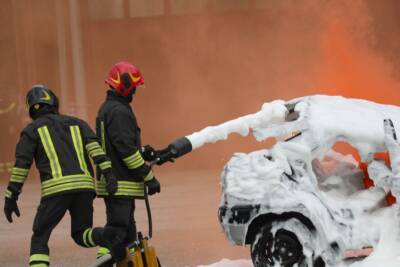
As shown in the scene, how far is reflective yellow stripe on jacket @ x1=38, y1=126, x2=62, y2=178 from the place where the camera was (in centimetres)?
634

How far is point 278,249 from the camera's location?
6316mm

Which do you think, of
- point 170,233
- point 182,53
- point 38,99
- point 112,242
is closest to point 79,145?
point 38,99

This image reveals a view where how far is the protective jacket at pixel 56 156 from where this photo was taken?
631cm

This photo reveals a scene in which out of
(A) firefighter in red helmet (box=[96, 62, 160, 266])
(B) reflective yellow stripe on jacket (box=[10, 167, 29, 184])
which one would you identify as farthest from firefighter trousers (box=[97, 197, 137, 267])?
(B) reflective yellow stripe on jacket (box=[10, 167, 29, 184])

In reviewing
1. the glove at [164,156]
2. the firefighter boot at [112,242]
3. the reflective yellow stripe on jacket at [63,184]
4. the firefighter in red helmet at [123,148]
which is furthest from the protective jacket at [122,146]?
the firefighter boot at [112,242]

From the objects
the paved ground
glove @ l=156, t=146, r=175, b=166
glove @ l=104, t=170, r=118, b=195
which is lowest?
the paved ground

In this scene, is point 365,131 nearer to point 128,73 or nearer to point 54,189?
point 128,73

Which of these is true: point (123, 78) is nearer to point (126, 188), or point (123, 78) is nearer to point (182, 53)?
point (126, 188)

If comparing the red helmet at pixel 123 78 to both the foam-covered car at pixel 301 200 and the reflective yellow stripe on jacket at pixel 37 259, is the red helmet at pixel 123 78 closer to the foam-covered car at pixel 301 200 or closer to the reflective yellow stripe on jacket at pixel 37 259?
the foam-covered car at pixel 301 200

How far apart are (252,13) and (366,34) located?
7.95 ft

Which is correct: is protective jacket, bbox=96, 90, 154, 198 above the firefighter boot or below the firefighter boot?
above

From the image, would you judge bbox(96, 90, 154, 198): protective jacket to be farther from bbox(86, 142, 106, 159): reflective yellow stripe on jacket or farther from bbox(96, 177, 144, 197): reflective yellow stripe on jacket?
bbox(86, 142, 106, 159): reflective yellow stripe on jacket

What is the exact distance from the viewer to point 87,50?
1878 centimetres

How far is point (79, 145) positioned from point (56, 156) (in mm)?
217
